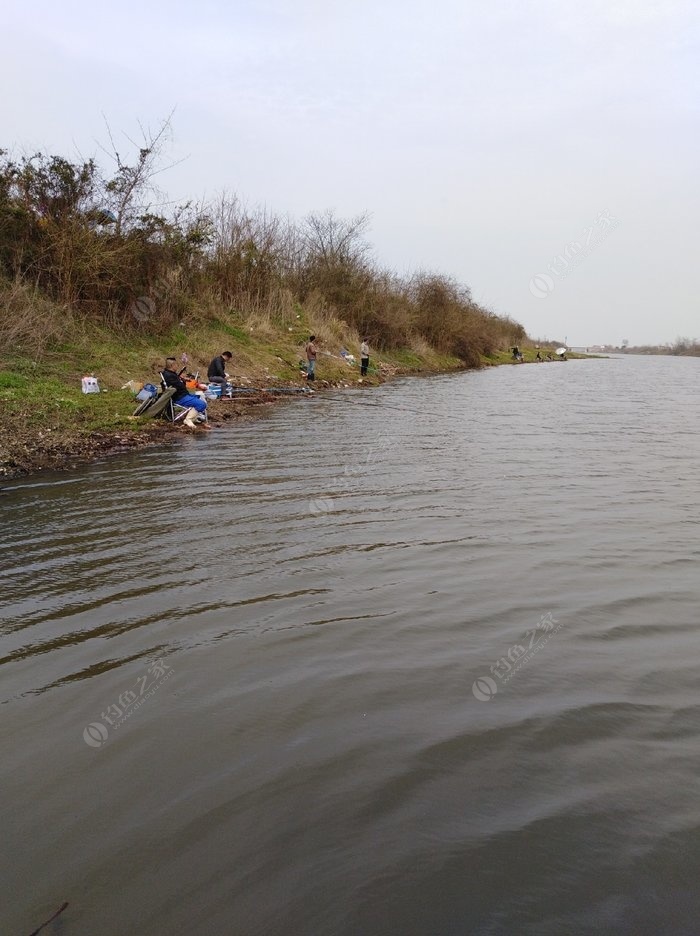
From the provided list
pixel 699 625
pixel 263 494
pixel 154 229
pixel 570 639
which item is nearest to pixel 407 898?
pixel 570 639

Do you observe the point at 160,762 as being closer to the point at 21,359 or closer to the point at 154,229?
the point at 21,359

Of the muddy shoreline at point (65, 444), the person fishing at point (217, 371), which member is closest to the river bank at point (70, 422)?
the muddy shoreline at point (65, 444)

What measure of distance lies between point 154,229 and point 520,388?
56.0 ft

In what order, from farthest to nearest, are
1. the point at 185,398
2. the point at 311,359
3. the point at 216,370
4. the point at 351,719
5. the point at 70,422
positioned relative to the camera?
the point at 311,359
the point at 216,370
the point at 185,398
the point at 70,422
the point at 351,719

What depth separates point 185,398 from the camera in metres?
15.0

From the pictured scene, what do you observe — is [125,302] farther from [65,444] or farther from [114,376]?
[65,444]

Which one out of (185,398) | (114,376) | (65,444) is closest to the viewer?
(65,444)

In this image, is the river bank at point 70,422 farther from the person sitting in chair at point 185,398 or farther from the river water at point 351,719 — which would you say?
the river water at point 351,719

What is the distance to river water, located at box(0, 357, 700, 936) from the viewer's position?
94.3 inches

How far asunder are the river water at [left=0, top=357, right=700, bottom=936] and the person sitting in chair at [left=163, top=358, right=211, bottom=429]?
689 centimetres

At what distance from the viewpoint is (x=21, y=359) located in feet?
50.4

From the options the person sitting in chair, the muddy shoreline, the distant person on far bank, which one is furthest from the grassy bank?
the person sitting in chair

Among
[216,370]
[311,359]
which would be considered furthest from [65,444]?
[311,359]

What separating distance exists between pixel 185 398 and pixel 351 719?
41.1 ft
